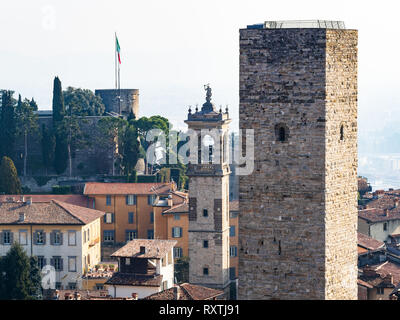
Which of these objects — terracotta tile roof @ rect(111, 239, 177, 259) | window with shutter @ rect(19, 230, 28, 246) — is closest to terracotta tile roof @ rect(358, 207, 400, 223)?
terracotta tile roof @ rect(111, 239, 177, 259)

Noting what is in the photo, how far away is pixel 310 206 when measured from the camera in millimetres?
17891

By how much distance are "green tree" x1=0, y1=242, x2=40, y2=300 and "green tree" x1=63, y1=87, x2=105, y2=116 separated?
2461 centimetres

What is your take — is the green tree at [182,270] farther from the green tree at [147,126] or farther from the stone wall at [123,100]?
the stone wall at [123,100]

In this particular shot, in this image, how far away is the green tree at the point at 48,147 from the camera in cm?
6906

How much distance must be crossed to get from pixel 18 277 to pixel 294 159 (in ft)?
110

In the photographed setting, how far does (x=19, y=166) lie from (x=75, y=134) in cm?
393

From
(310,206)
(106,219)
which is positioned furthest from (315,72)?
(106,219)

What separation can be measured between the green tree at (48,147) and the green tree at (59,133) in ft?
1.09

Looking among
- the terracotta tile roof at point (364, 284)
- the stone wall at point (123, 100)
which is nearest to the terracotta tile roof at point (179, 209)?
the terracotta tile roof at point (364, 284)

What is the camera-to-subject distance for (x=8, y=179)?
6397cm

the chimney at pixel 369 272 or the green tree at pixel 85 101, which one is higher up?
the green tree at pixel 85 101

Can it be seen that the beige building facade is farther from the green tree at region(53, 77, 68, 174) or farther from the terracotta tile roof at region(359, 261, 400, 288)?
the terracotta tile roof at region(359, 261, 400, 288)

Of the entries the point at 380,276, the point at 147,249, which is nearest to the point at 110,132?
the point at 147,249
